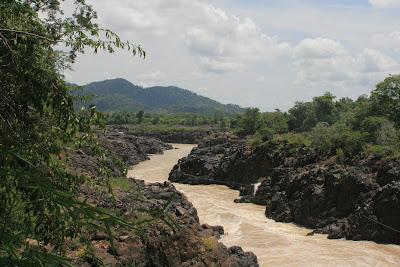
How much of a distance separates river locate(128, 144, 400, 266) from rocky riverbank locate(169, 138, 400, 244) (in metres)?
1.07

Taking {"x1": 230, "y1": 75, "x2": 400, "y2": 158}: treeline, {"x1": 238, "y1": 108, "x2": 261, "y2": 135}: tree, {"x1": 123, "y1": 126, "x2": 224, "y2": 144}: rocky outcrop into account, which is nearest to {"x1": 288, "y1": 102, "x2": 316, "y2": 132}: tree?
{"x1": 238, "y1": 108, "x2": 261, "y2": 135}: tree

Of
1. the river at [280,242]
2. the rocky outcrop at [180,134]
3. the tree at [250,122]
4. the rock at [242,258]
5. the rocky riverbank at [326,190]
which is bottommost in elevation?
the river at [280,242]

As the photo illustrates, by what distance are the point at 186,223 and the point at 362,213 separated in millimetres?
16267

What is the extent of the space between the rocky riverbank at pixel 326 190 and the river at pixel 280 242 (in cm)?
107

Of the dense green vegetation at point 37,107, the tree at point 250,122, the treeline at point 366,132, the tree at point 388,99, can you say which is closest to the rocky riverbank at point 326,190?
the treeline at point 366,132

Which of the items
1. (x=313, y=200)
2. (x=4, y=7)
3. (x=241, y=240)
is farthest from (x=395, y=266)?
(x=4, y=7)

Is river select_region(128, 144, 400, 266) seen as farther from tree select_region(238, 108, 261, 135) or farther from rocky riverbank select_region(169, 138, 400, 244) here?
tree select_region(238, 108, 261, 135)

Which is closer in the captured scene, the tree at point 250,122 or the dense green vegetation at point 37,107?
the dense green vegetation at point 37,107

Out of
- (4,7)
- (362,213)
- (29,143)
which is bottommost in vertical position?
(362,213)

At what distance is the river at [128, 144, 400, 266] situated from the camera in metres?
21.4

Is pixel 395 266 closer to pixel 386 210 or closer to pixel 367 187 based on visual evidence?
pixel 386 210

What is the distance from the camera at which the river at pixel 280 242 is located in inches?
844

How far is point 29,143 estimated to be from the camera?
192 inches

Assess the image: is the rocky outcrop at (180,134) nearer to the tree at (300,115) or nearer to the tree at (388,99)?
the tree at (300,115)
